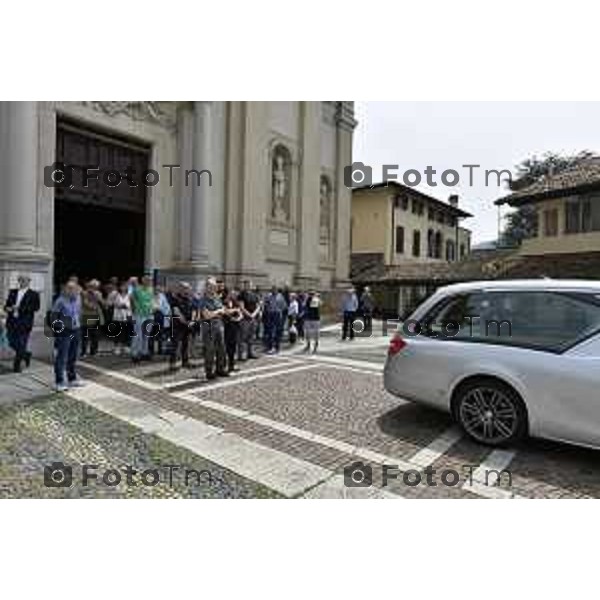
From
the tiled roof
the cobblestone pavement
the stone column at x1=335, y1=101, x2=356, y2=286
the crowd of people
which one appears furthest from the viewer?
the stone column at x1=335, y1=101, x2=356, y2=286

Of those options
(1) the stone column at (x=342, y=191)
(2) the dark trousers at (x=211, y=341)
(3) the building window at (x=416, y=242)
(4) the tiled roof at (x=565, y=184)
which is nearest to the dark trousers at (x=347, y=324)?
(1) the stone column at (x=342, y=191)

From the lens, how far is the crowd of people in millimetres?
7555

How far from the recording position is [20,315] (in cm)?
855

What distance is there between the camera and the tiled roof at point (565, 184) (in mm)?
20703

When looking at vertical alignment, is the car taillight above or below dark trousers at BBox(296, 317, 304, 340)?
above

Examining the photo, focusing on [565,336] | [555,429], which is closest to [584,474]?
[555,429]

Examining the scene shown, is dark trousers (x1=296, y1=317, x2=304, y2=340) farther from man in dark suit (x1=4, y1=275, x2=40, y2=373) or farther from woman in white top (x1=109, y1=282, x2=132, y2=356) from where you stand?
man in dark suit (x1=4, y1=275, x2=40, y2=373)

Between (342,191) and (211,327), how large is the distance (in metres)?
16.5

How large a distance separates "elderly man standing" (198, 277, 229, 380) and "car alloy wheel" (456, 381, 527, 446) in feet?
14.1

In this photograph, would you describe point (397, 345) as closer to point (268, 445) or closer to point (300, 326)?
point (268, 445)

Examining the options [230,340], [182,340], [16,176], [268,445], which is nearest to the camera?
[268,445]

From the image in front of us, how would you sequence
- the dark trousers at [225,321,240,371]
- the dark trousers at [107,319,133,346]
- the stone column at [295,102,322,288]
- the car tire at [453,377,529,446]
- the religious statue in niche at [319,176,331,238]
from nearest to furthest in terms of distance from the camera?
the car tire at [453,377,529,446] → the dark trousers at [225,321,240,371] → the dark trousers at [107,319,133,346] → the stone column at [295,102,322,288] → the religious statue in niche at [319,176,331,238]

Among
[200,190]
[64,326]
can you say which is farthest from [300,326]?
[64,326]

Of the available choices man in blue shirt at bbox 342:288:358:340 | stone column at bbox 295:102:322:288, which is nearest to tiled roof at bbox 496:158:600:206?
stone column at bbox 295:102:322:288
